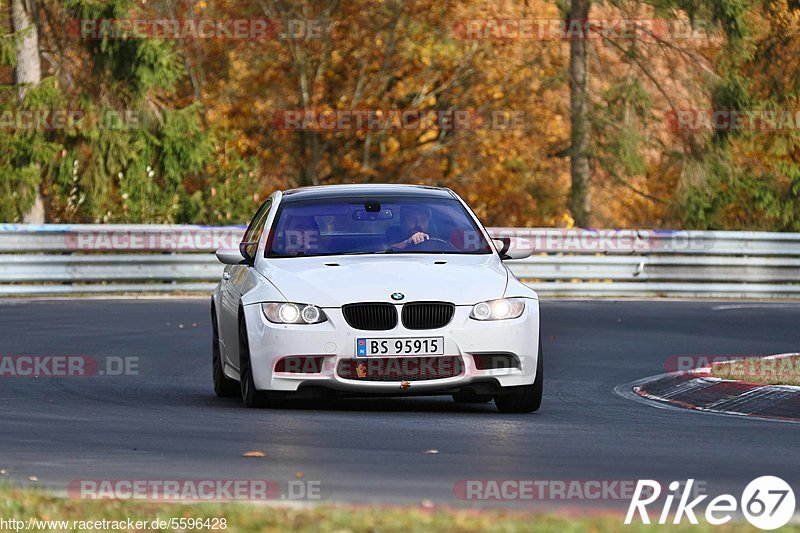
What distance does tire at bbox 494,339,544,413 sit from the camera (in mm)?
11945

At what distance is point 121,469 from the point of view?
8789 millimetres

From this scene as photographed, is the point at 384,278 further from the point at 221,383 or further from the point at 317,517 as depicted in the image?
the point at 317,517

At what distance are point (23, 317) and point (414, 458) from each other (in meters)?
14.0

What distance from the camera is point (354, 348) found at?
11.5m

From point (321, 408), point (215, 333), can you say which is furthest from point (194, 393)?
point (321, 408)

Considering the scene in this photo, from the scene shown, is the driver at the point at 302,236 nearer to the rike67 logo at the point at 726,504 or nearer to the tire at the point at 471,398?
the tire at the point at 471,398

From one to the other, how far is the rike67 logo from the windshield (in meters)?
4.42

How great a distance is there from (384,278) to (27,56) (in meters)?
24.3

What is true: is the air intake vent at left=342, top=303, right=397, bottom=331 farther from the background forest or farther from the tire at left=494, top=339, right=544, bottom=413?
the background forest

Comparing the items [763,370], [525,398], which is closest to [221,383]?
[525,398]

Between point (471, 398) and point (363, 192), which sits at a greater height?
point (363, 192)

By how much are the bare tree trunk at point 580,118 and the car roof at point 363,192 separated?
88.6 feet

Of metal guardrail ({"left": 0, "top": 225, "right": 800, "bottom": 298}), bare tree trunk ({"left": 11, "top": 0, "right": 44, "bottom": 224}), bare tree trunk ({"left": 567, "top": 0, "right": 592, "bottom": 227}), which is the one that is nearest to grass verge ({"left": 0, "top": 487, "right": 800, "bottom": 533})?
metal guardrail ({"left": 0, "top": 225, "right": 800, "bottom": 298})
